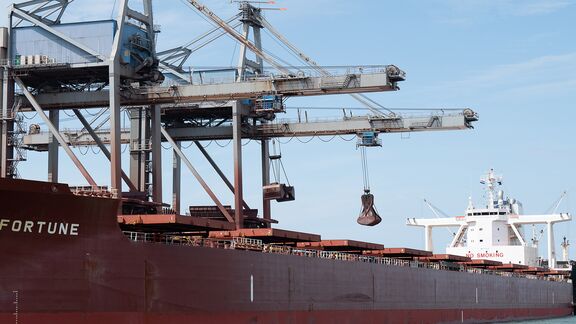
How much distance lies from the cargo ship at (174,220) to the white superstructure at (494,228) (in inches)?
142

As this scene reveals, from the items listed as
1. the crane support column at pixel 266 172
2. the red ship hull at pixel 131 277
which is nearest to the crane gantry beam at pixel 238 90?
the red ship hull at pixel 131 277

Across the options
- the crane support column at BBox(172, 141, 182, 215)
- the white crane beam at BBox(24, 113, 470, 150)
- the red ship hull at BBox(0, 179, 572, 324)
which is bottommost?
the red ship hull at BBox(0, 179, 572, 324)

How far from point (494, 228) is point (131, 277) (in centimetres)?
4035

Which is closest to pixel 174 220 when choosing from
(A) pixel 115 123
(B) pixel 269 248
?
(B) pixel 269 248

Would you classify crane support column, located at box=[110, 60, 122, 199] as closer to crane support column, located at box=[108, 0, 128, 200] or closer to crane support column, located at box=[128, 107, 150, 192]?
crane support column, located at box=[108, 0, 128, 200]

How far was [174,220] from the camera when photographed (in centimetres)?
2244

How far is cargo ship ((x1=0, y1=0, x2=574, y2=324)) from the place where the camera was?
65.0 feet

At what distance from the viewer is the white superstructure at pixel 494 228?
57.2 m

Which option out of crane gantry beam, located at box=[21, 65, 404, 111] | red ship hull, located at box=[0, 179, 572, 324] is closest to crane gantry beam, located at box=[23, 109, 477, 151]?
crane gantry beam, located at box=[21, 65, 404, 111]

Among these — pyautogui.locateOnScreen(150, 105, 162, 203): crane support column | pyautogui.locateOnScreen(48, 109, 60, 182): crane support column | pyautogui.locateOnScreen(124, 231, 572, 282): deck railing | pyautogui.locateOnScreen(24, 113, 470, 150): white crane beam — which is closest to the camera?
pyautogui.locateOnScreen(124, 231, 572, 282): deck railing

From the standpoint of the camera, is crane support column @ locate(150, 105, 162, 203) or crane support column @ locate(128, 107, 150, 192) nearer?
crane support column @ locate(150, 105, 162, 203)

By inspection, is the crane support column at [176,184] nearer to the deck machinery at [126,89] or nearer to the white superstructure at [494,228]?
the deck machinery at [126,89]

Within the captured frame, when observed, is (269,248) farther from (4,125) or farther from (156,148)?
(4,125)

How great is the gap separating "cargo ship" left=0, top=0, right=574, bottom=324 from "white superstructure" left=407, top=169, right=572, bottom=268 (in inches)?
142
